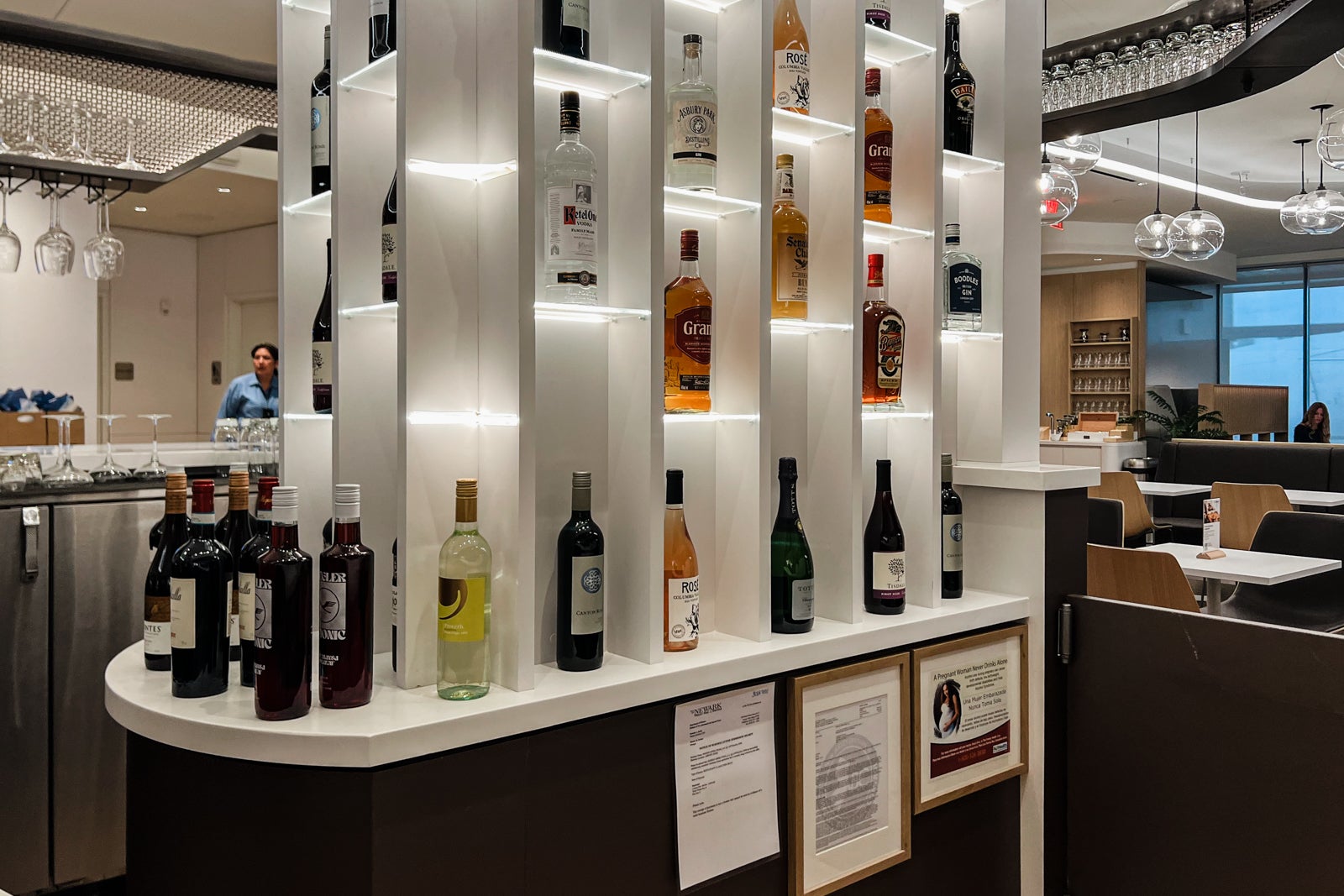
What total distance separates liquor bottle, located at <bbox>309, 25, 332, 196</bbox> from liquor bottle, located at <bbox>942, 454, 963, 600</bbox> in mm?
1509

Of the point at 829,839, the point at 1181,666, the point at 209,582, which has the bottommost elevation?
the point at 829,839

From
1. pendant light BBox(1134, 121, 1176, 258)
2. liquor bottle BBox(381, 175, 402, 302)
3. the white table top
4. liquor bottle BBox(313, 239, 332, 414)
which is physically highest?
pendant light BBox(1134, 121, 1176, 258)

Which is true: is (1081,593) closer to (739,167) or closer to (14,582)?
(739,167)

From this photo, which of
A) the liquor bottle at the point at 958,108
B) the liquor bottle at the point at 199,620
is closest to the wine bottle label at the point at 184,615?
the liquor bottle at the point at 199,620

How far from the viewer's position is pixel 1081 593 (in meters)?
2.44

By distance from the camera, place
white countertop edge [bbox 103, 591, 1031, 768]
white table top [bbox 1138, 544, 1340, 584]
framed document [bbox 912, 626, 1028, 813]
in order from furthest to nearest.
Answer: white table top [bbox 1138, 544, 1340, 584] < framed document [bbox 912, 626, 1028, 813] < white countertop edge [bbox 103, 591, 1031, 768]

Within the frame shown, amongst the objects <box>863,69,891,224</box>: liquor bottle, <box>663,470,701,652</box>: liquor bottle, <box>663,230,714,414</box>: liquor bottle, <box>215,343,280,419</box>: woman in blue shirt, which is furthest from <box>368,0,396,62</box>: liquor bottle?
<box>215,343,280,419</box>: woman in blue shirt

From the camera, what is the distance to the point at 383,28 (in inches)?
66.8

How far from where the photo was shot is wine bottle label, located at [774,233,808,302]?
2.02 meters

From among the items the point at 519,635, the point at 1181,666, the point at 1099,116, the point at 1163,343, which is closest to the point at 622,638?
the point at 519,635

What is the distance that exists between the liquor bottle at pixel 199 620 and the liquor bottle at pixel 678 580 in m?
0.74

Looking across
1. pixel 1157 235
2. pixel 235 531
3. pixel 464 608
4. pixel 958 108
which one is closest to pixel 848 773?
pixel 464 608

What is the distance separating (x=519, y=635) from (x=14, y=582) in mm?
2198

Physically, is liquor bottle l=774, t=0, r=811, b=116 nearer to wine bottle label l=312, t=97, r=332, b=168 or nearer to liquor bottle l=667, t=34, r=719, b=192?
liquor bottle l=667, t=34, r=719, b=192
